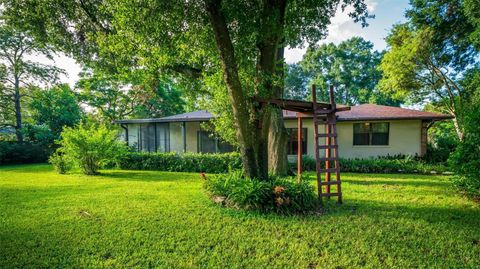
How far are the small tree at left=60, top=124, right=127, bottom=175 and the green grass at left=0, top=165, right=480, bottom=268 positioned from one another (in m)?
4.44

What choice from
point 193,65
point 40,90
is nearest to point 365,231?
point 193,65

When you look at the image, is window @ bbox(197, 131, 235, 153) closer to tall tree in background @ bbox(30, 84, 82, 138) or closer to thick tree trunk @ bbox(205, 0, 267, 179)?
thick tree trunk @ bbox(205, 0, 267, 179)

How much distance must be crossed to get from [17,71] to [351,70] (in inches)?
1236

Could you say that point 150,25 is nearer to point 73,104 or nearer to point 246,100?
point 246,100

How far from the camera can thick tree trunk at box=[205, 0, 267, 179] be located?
5000 millimetres

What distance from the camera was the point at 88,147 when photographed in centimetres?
1062

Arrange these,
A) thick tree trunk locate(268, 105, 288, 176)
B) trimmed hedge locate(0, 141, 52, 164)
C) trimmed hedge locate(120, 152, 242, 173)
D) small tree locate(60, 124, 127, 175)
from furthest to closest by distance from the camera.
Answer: trimmed hedge locate(0, 141, 52, 164) < trimmed hedge locate(120, 152, 242, 173) < small tree locate(60, 124, 127, 175) < thick tree trunk locate(268, 105, 288, 176)

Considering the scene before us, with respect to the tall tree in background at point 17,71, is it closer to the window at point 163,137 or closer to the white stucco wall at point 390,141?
the window at point 163,137

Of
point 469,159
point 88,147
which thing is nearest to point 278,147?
point 469,159

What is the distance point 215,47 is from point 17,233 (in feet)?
16.4

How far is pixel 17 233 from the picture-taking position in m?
4.15

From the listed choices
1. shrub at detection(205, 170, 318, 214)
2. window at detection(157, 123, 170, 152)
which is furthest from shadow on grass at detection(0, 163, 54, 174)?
shrub at detection(205, 170, 318, 214)

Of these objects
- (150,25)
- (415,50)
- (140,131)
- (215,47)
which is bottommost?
(140,131)

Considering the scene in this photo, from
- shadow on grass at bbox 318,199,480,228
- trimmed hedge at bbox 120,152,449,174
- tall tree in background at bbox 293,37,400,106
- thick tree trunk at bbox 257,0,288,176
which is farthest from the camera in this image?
tall tree in background at bbox 293,37,400,106
